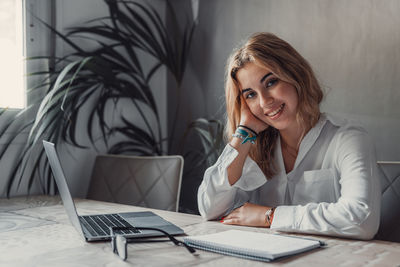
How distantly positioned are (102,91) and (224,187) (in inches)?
51.2

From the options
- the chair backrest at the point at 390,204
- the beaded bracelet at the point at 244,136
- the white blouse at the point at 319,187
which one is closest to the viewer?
the white blouse at the point at 319,187

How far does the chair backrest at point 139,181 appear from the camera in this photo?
222 cm

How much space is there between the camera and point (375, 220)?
1347mm

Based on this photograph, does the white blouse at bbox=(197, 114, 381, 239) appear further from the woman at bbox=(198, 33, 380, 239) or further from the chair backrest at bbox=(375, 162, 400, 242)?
the chair backrest at bbox=(375, 162, 400, 242)

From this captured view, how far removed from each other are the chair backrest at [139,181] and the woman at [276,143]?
419 mm

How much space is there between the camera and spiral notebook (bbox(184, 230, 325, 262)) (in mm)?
1051

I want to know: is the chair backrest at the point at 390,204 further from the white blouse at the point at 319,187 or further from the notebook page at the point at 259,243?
the notebook page at the point at 259,243

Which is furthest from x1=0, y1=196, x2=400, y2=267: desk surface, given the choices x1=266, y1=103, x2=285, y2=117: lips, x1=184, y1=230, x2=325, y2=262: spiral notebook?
x1=266, y1=103, x2=285, y2=117: lips

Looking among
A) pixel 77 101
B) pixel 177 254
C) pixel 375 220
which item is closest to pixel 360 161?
pixel 375 220

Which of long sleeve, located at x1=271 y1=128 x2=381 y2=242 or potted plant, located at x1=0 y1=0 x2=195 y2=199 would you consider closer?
long sleeve, located at x1=271 y1=128 x2=381 y2=242

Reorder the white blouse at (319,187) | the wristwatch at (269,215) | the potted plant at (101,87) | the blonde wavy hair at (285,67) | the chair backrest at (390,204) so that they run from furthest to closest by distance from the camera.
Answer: the potted plant at (101,87) < the blonde wavy hair at (285,67) < the chair backrest at (390,204) < the wristwatch at (269,215) < the white blouse at (319,187)

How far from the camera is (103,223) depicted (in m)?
1.46

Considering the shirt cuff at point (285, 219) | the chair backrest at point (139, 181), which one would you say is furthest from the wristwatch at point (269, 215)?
the chair backrest at point (139, 181)

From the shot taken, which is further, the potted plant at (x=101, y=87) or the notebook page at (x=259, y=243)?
the potted plant at (x=101, y=87)
